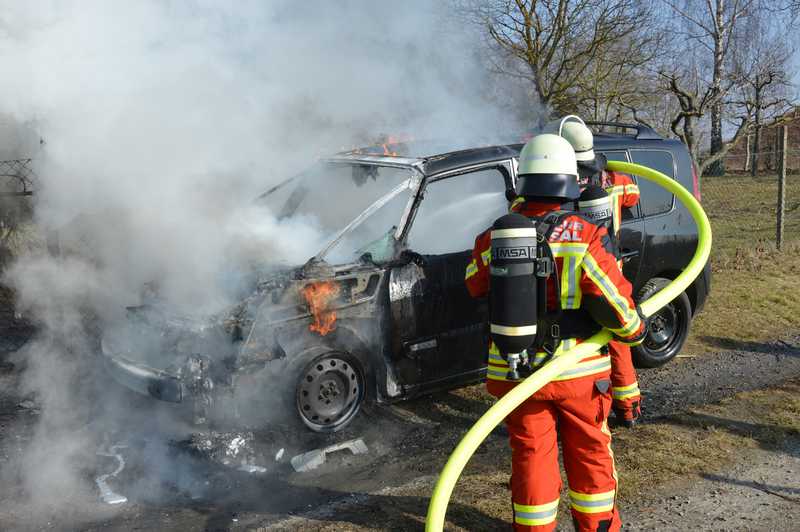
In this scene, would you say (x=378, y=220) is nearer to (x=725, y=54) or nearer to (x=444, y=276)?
(x=444, y=276)

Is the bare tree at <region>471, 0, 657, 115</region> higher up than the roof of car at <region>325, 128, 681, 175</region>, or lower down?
higher up

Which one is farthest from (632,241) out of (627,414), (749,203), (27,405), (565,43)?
(749,203)

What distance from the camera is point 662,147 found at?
596cm

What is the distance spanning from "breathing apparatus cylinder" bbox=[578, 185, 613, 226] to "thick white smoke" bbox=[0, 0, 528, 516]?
1.82m

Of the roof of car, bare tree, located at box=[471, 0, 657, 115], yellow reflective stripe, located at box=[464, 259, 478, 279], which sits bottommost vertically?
yellow reflective stripe, located at box=[464, 259, 478, 279]

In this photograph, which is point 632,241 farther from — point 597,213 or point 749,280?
point 749,280

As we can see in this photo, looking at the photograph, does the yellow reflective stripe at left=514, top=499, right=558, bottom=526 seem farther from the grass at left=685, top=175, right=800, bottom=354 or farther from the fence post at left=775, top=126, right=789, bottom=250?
the fence post at left=775, top=126, right=789, bottom=250

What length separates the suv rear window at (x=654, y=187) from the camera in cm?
565

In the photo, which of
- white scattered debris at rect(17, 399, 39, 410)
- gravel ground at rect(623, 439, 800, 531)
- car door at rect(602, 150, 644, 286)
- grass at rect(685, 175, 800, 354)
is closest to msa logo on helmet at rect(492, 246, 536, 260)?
gravel ground at rect(623, 439, 800, 531)

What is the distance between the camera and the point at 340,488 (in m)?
4.05

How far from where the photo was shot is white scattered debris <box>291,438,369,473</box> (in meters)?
4.29

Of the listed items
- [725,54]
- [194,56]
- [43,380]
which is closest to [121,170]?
[194,56]

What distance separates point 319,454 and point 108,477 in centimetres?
125

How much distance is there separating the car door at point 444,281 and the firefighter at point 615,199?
59 centimetres
